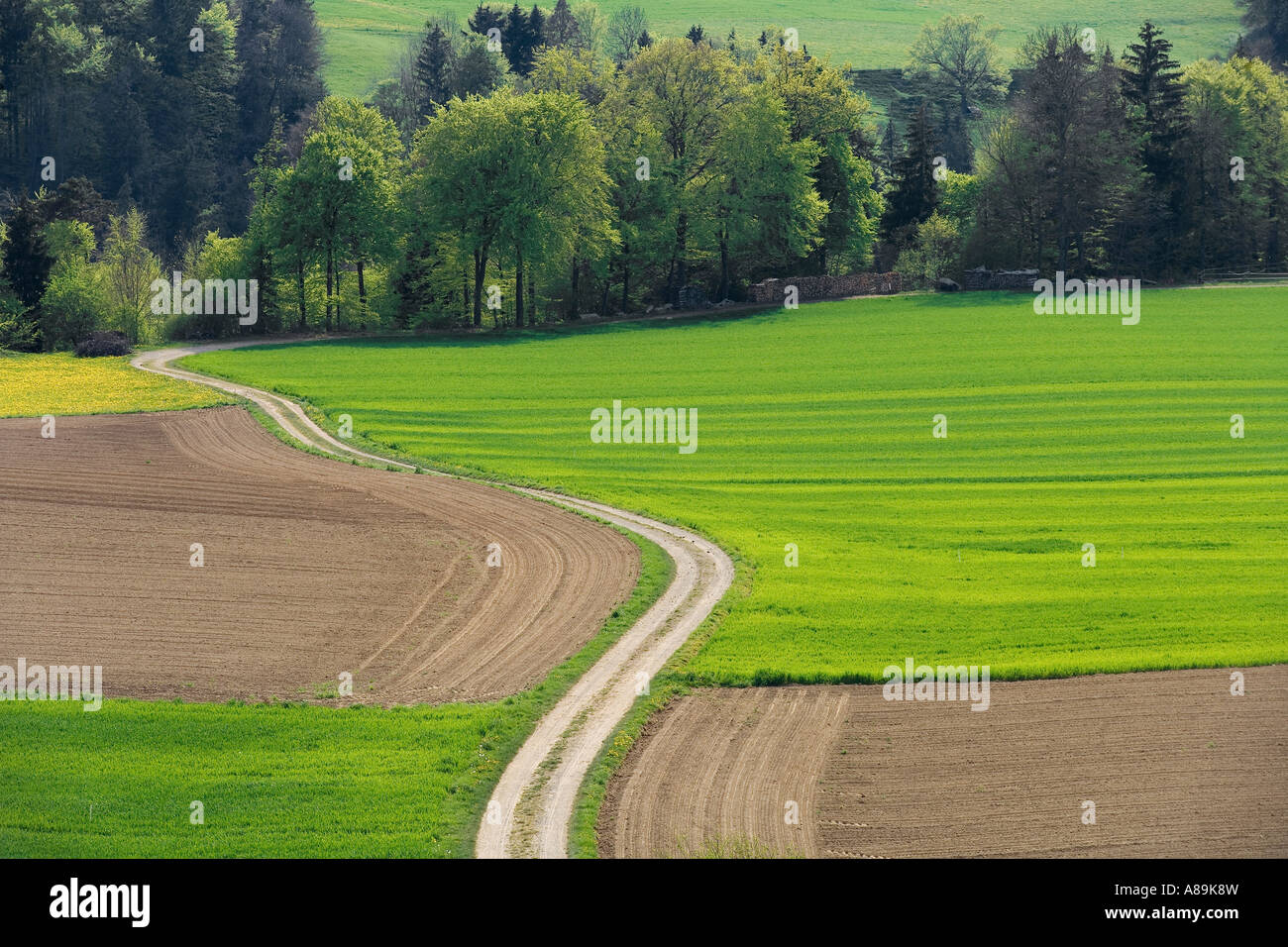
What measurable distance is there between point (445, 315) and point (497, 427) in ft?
118

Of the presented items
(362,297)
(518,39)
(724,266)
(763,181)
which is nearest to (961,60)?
(518,39)

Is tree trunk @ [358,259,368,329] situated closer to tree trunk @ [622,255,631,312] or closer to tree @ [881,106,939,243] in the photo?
tree trunk @ [622,255,631,312]

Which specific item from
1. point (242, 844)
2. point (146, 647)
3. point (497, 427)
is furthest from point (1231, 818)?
point (497, 427)

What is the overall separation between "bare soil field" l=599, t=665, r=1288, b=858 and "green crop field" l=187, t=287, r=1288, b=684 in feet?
6.18

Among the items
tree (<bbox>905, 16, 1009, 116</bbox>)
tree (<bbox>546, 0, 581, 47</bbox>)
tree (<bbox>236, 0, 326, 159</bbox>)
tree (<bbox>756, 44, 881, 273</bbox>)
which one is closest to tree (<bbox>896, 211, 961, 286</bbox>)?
tree (<bbox>756, 44, 881, 273</bbox>)

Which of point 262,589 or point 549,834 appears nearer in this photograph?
point 549,834

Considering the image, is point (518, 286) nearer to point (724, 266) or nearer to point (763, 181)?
point (724, 266)

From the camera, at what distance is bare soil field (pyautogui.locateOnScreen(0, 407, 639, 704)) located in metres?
30.4

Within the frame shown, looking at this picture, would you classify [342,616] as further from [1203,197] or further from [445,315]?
[1203,197]

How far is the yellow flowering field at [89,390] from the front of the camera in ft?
212

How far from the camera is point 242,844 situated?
2097cm

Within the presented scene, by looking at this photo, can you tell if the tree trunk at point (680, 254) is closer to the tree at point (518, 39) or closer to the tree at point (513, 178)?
the tree at point (513, 178)

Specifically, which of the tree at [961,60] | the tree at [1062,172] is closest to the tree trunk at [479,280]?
Answer: the tree at [1062,172]

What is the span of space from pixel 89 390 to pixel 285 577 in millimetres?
37636
